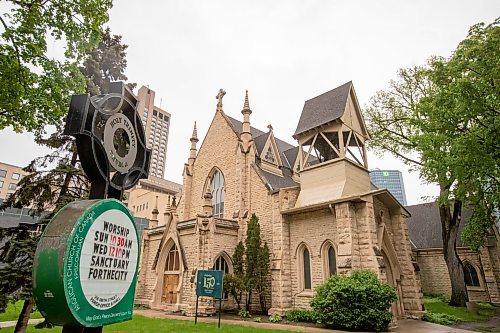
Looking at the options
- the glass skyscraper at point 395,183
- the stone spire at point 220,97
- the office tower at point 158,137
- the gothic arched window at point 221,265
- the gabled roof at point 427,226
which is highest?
the office tower at point 158,137

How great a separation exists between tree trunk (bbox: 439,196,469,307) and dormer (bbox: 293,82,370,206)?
26.7 feet

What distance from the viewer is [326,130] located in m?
18.3

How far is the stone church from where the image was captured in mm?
14891

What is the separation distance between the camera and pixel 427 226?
102ft

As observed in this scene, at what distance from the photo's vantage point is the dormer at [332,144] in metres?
16.8

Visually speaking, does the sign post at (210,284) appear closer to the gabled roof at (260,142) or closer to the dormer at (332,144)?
the dormer at (332,144)

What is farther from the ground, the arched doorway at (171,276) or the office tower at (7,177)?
the office tower at (7,177)

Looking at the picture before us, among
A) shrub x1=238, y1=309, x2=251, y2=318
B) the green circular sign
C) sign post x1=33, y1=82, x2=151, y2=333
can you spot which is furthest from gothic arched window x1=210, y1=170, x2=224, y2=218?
the green circular sign

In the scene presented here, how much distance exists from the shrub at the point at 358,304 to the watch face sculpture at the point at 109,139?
33.7ft

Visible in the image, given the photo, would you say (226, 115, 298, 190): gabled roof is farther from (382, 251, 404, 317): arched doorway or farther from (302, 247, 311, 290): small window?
(382, 251, 404, 317): arched doorway

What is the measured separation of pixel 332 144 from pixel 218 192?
9156mm

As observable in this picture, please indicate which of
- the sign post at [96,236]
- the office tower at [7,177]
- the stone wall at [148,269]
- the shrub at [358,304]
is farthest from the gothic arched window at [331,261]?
the office tower at [7,177]

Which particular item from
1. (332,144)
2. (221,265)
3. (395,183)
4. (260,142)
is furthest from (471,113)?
(395,183)

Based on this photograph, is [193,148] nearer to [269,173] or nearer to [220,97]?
[220,97]
